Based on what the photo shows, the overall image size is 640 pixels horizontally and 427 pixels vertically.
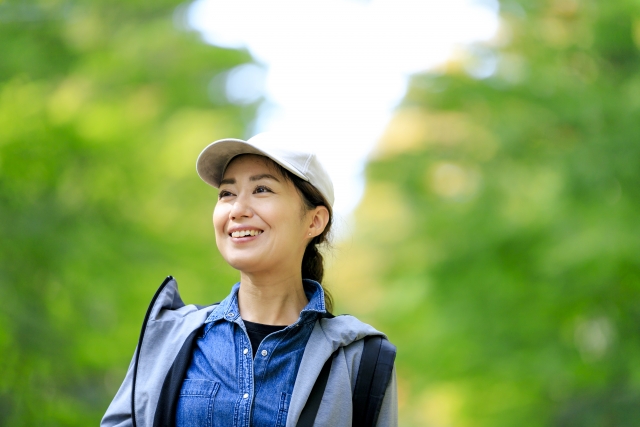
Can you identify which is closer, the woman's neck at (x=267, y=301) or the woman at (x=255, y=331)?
the woman at (x=255, y=331)

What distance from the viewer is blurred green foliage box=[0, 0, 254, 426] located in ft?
24.0

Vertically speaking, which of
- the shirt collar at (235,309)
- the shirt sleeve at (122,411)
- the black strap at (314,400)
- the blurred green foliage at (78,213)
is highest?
the blurred green foliage at (78,213)

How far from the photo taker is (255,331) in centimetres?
235

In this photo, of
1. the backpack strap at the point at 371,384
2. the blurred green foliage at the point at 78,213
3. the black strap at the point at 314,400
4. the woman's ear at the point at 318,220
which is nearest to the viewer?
the black strap at the point at 314,400

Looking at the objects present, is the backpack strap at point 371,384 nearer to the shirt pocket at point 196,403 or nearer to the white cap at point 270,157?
the shirt pocket at point 196,403

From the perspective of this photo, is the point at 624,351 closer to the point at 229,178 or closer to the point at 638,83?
the point at 638,83

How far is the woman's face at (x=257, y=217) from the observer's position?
232cm

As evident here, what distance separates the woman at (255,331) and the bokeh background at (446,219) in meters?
5.10

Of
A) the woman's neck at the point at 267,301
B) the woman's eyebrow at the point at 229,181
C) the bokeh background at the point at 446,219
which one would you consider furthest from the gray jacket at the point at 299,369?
the bokeh background at the point at 446,219

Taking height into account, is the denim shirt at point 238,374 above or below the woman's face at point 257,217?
below

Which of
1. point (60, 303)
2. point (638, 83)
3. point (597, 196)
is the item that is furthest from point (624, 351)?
point (60, 303)

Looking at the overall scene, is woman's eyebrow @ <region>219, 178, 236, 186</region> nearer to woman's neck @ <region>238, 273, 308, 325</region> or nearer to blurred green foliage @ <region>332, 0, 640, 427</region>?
woman's neck @ <region>238, 273, 308, 325</region>

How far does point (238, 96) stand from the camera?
43.5 feet

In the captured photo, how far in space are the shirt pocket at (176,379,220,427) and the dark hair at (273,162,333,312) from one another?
0.54m
